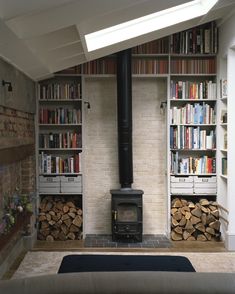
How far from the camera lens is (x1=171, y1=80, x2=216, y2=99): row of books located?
586cm

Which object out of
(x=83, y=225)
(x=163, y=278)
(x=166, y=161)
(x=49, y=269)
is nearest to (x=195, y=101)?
(x=166, y=161)

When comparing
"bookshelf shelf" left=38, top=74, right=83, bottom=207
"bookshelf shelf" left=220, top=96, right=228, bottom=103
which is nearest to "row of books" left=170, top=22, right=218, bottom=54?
"bookshelf shelf" left=220, top=96, right=228, bottom=103

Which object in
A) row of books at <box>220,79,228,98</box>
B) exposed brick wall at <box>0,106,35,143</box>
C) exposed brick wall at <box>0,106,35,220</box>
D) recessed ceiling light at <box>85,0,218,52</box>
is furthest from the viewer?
row of books at <box>220,79,228,98</box>

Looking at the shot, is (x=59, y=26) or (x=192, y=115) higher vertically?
(x=59, y=26)

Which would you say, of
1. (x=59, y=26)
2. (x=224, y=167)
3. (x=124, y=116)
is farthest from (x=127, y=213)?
(x=59, y=26)

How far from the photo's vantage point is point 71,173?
5.89 meters

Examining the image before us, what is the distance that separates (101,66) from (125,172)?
1.55m

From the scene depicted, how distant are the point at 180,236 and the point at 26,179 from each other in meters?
2.29

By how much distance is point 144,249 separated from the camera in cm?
538

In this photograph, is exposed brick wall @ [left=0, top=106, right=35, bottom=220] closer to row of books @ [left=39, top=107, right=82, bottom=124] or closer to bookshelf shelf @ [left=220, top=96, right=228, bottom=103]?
row of books @ [left=39, top=107, right=82, bottom=124]

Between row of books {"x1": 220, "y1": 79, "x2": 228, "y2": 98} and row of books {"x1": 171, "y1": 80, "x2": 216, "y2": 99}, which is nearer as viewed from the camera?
row of books {"x1": 220, "y1": 79, "x2": 228, "y2": 98}

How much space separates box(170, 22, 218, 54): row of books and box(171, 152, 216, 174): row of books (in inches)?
59.3

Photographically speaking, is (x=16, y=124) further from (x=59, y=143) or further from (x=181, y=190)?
(x=181, y=190)

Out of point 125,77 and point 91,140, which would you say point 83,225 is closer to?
point 91,140
